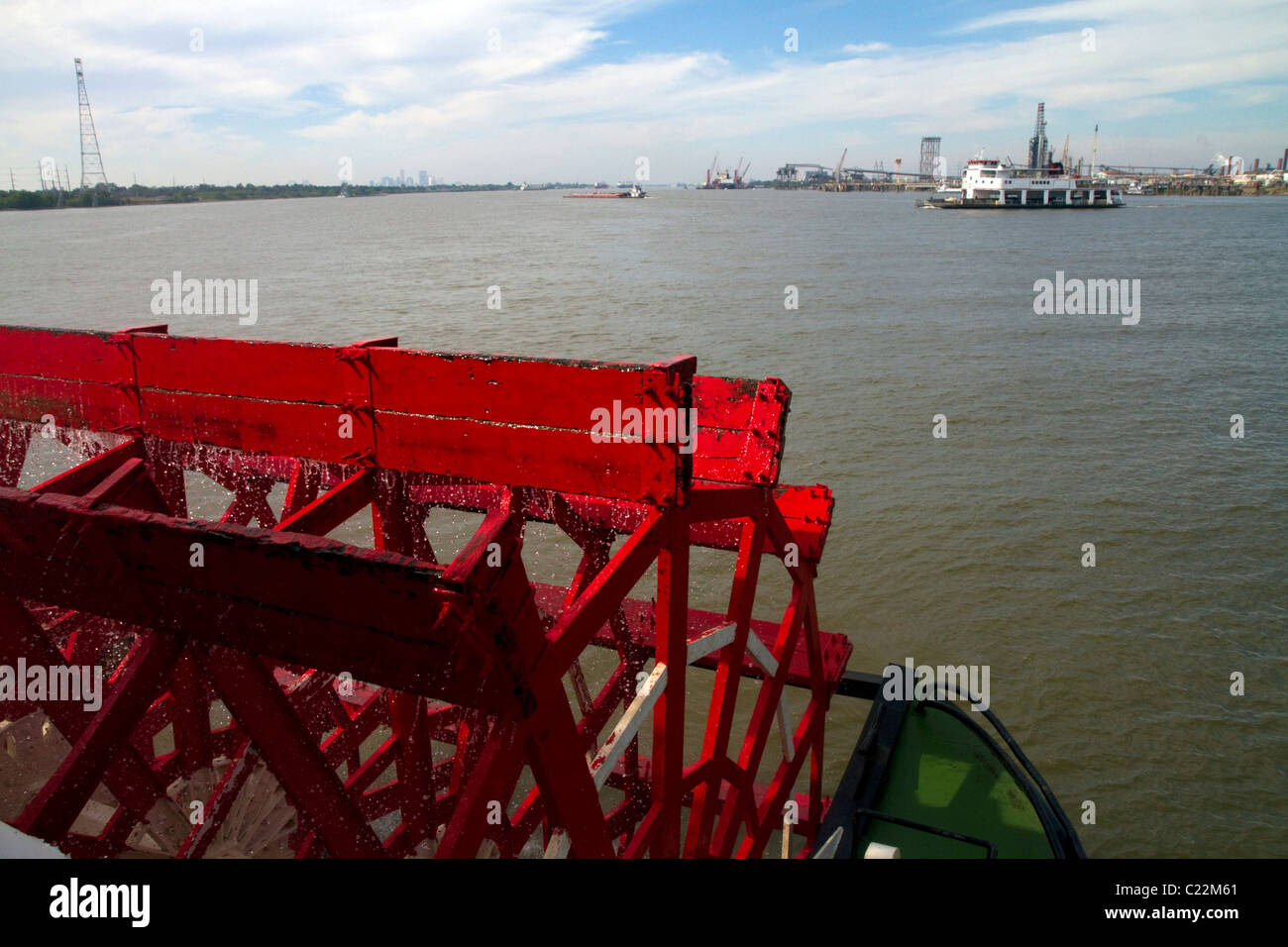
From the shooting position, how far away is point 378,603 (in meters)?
2.03

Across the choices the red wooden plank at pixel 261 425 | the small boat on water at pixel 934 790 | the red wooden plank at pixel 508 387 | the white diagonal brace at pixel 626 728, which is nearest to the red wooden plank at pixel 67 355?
the red wooden plank at pixel 261 425

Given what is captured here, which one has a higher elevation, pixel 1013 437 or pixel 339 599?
pixel 339 599

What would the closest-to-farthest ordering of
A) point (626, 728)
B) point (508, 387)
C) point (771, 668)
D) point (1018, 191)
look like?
1. point (626, 728)
2. point (508, 387)
3. point (771, 668)
4. point (1018, 191)

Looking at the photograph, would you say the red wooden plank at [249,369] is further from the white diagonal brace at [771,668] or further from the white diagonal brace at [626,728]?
the white diagonal brace at [771,668]

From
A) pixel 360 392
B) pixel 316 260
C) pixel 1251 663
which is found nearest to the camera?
pixel 360 392

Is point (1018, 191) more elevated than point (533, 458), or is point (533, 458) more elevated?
point (1018, 191)

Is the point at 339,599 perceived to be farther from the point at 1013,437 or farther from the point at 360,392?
the point at 1013,437

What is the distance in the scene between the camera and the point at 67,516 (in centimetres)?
231

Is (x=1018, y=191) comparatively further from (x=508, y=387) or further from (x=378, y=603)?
(x=378, y=603)

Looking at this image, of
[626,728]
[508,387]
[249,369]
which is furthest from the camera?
[249,369]

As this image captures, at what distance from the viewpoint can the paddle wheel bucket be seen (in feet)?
7.14

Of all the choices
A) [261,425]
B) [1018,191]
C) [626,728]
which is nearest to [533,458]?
[626,728]
